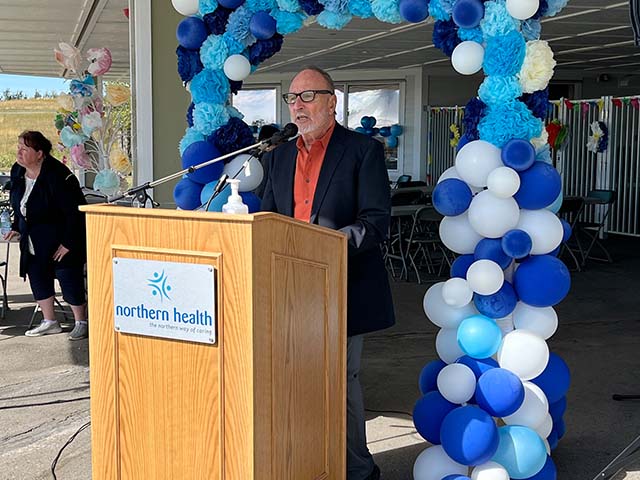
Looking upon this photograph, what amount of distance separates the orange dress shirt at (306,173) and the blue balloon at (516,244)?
799 mm

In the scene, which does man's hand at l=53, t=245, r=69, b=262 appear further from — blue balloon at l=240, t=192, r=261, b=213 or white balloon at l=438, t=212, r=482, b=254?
white balloon at l=438, t=212, r=482, b=254

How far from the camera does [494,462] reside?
3213 millimetres

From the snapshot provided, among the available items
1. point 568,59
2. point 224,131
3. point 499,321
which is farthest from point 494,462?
point 568,59

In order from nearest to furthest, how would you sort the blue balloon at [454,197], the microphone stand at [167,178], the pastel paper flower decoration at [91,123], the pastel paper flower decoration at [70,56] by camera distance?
1. the microphone stand at [167,178]
2. the blue balloon at [454,197]
3. the pastel paper flower decoration at [91,123]
4. the pastel paper flower decoration at [70,56]

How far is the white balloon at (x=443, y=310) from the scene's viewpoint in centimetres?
337

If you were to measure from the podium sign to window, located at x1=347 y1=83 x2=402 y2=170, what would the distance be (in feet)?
48.9

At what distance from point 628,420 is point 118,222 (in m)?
3.39

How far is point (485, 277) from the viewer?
3176mm

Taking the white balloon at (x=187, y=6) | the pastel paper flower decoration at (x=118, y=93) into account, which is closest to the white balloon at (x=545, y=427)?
the white balloon at (x=187, y=6)

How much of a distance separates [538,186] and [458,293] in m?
0.53

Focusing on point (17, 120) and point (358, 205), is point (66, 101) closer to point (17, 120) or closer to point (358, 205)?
point (358, 205)

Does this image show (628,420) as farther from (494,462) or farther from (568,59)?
(568,59)

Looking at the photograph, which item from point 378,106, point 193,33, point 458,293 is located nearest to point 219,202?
point 193,33

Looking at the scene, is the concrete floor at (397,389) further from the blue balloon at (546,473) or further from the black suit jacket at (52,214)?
the black suit jacket at (52,214)
